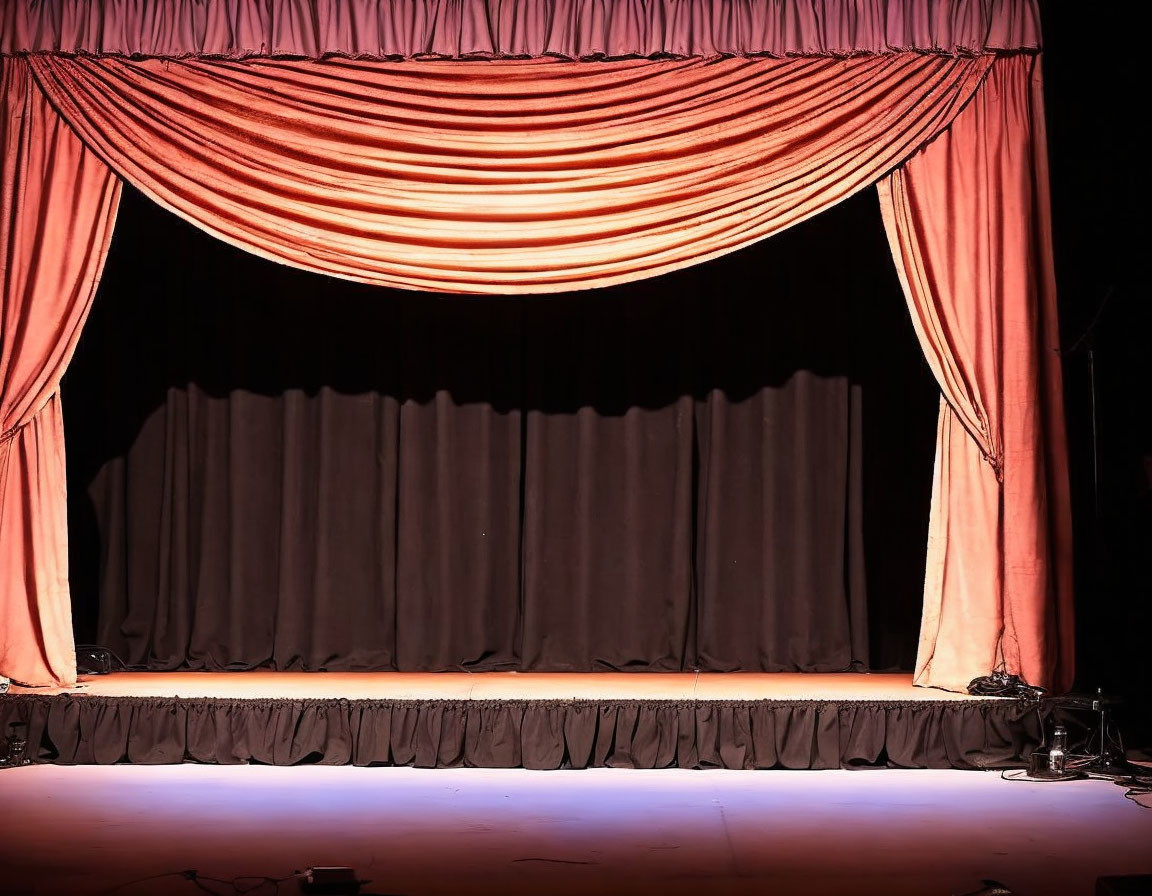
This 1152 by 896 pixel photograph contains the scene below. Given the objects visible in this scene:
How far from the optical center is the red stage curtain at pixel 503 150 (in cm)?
491

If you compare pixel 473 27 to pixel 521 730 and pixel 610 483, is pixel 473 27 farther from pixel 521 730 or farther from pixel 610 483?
pixel 521 730

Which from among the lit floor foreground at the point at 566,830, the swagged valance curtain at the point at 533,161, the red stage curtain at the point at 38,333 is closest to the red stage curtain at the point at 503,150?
the swagged valance curtain at the point at 533,161

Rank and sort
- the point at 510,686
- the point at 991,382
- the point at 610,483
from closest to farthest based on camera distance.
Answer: the point at 991,382
the point at 510,686
the point at 610,483

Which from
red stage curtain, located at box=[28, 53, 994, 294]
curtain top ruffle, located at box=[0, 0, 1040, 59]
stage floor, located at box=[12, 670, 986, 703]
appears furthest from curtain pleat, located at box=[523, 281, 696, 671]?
curtain top ruffle, located at box=[0, 0, 1040, 59]

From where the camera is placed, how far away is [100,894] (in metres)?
3.07

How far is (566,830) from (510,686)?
135 cm

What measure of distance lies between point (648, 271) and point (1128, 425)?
1941 millimetres

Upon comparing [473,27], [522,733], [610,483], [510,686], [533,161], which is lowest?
[522,733]

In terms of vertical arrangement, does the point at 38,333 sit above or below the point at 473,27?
below

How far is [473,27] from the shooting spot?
4992 millimetres

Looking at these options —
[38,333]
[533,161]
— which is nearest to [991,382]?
[533,161]

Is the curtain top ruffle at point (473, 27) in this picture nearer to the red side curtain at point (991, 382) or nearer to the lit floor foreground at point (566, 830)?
the red side curtain at point (991, 382)

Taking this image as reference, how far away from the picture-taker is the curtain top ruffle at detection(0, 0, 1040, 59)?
16.2 feet

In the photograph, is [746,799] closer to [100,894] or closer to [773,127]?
[100,894]
